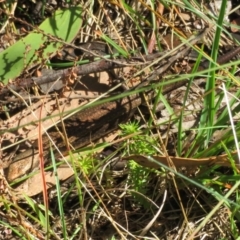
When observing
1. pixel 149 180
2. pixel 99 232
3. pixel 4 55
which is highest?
pixel 4 55

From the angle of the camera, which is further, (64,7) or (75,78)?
(64,7)

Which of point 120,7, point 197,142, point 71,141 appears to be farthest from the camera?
point 120,7

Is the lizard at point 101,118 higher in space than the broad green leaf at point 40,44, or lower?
lower

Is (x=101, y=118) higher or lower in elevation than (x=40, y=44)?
lower

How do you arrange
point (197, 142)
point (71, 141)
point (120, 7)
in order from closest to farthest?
point (197, 142), point (71, 141), point (120, 7)

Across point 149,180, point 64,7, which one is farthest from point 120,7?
point 149,180

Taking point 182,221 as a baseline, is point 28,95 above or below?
above

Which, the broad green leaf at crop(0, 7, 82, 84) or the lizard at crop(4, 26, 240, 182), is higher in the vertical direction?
the broad green leaf at crop(0, 7, 82, 84)

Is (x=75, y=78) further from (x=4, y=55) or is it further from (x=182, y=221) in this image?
(x=182, y=221)
